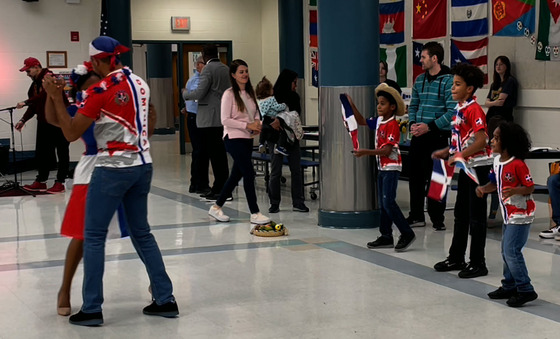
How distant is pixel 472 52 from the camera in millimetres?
11266

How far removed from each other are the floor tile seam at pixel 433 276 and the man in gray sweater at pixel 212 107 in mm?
3062

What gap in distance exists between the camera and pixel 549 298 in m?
5.26

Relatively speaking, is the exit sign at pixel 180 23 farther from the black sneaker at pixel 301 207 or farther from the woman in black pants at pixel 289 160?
the black sneaker at pixel 301 207

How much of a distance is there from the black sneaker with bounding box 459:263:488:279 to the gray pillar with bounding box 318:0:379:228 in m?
1.97

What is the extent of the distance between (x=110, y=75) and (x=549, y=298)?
9.50ft

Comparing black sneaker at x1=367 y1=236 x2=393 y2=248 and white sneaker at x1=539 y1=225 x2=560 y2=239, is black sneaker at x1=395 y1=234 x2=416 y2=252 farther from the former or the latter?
white sneaker at x1=539 y1=225 x2=560 y2=239

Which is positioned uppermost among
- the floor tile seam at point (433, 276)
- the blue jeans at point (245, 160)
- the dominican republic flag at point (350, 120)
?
the dominican republic flag at point (350, 120)

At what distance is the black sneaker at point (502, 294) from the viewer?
518cm

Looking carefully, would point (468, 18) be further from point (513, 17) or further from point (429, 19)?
point (513, 17)

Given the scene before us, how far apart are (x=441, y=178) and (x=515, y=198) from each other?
2.67 ft

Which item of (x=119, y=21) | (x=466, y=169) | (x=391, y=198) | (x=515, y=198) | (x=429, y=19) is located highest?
(x=119, y=21)

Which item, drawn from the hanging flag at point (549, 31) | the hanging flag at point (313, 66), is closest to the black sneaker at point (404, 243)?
the hanging flag at point (549, 31)

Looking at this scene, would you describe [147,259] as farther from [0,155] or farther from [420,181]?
[0,155]

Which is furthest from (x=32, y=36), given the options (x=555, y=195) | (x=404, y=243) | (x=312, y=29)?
(x=555, y=195)
